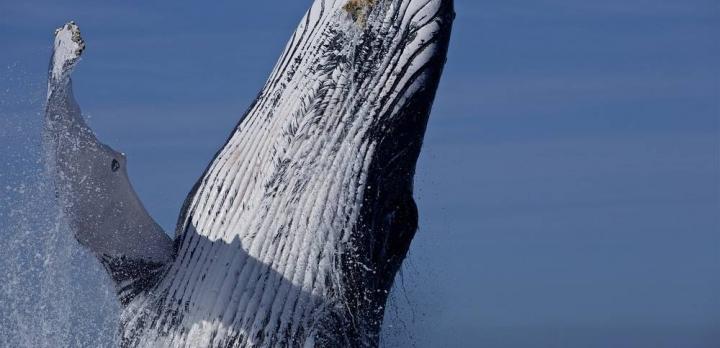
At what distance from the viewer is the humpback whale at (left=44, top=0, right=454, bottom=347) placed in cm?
645

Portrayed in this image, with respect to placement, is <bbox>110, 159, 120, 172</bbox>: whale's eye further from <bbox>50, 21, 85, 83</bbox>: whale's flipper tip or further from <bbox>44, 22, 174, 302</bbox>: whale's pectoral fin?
<bbox>50, 21, 85, 83</bbox>: whale's flipper tip

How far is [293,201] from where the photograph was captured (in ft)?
21.6

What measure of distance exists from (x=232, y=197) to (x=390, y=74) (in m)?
0.97

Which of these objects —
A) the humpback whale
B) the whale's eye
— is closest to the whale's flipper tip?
the humpback whale

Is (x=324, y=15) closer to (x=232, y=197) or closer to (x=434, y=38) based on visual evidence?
(x=434, y=38)

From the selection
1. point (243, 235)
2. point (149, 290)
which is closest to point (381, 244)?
point (243, 235)

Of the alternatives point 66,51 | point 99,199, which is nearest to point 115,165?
point 99,199

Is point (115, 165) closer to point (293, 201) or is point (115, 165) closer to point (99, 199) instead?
point (99, 199)

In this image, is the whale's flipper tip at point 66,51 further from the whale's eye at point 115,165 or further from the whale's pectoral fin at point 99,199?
the whale's eye at point 115,165

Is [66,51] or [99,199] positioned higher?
[66,51]

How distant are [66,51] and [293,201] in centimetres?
127

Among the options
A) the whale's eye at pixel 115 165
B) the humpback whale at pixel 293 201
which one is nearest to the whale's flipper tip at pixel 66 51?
the humpback whale at pixel 293 201

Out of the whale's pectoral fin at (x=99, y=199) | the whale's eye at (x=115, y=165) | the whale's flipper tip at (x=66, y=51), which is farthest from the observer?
the whale's eye at (x=115, y=165)

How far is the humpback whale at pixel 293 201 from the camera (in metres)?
6.45
